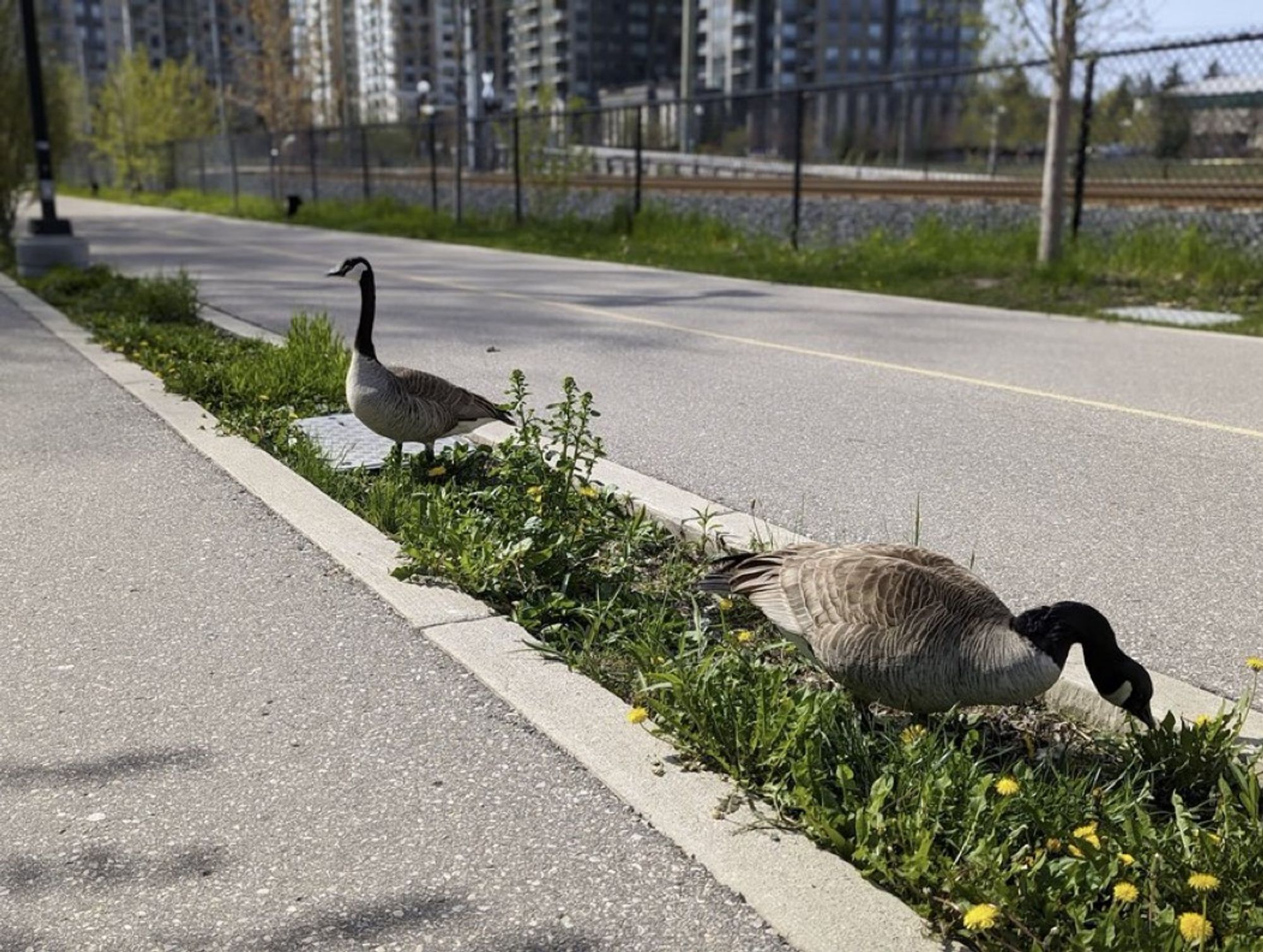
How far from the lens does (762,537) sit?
15.7 feet

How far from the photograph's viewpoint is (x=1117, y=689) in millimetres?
3107

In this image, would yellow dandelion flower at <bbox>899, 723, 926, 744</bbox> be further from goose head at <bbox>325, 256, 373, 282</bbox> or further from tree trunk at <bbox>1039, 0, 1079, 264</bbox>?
tree trunk at <bbox>1039, 0, 1079, 264</bbox>

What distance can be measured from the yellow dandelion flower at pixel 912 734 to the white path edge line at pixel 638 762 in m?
0.45

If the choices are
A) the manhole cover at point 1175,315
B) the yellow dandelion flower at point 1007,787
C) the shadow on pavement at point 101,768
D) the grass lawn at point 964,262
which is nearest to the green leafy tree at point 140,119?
the grass lawn at point 964,262

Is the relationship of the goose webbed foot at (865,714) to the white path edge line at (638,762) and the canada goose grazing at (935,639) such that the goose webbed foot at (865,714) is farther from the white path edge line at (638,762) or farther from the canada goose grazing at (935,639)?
the white path edge line at (638,762)

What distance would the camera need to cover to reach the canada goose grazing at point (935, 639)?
9.82 ft

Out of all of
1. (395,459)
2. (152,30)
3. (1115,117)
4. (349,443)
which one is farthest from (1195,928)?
(152,30)

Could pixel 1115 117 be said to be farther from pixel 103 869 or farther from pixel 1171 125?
pixel 103 869

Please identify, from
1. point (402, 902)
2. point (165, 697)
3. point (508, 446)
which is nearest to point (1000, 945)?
point (402, 902)

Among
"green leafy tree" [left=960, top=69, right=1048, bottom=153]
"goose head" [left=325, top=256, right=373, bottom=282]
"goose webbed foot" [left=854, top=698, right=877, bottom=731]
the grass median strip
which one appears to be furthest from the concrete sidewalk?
"green leafy tree" [left=960, top=69, right=1048, bottom=153]

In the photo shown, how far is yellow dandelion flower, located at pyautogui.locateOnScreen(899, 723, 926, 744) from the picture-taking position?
10.1ft

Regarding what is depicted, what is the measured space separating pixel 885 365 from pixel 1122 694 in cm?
664

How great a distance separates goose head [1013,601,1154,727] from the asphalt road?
2.53ft

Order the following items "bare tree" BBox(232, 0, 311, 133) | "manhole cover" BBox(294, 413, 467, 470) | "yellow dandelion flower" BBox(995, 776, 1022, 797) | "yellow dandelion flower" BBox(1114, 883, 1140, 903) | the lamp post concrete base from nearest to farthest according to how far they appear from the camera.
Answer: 1. "yellow dandelion flower" BBox(1114, 883, 1140, 903)
2. "yellow dandelion flower" BBox(995, 776, 1022, 797)
3. "manhole cover" BBox(294, 413, 467, 470)
4. the lamp post concrete base
5. "bare tree" BBox(232, 0, 311, 133)
